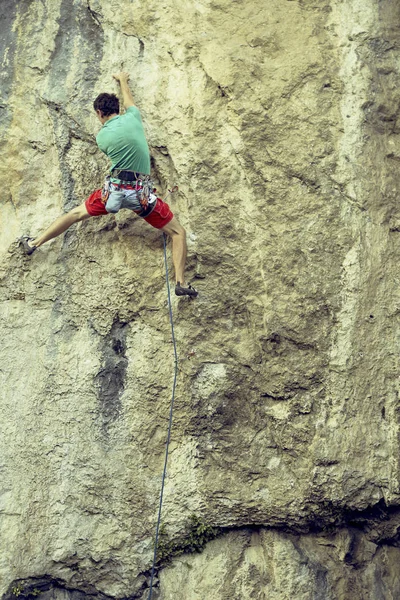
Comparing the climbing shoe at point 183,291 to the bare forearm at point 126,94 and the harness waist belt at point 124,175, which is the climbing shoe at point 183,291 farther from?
the bare forearm at point 126,94

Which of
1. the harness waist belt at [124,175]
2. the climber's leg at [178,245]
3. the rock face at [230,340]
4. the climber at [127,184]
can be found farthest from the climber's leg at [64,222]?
the climber's leg at [178,245]

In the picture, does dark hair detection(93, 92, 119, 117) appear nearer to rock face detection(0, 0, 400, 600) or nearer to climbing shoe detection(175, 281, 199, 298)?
rock face detection(0, 0, 400, 600)

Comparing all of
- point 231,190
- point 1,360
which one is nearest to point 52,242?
point 1,360

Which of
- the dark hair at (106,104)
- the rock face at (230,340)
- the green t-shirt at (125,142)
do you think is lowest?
the rock face at (230,340)

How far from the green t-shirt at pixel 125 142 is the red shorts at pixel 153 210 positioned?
30 centimetres

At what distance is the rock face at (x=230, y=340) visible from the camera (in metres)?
7.69

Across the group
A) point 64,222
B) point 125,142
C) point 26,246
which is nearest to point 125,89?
point 125,142

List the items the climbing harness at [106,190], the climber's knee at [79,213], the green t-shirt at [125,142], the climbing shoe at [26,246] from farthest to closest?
the climbing shoe at [26,246] < the climber's knee at [79,213] < the climbing harness at [106,190] < the green t-shirt at [125,142]

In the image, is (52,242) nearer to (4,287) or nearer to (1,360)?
(4,287)

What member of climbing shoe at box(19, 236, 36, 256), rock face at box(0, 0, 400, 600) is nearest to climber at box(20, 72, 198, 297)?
rock face at box(0, 0, 400, 600)

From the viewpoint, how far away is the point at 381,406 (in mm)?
7660

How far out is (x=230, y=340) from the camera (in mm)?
7801

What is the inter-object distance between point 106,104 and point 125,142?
1.24ft

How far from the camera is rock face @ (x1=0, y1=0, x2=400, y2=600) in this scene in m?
7.69
